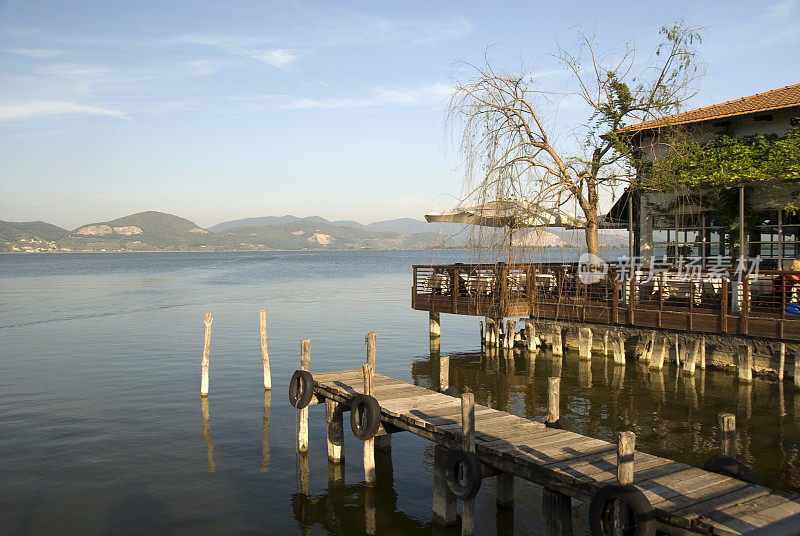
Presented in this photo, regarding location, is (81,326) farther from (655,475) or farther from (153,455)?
(655,475)

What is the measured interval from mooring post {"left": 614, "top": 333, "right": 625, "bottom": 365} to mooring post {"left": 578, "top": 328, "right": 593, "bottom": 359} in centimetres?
87

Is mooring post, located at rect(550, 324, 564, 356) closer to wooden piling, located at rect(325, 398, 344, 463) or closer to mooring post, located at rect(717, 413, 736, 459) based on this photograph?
wooden piling, located at rect(325, 398, 344, 463)

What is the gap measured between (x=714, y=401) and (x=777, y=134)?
8550mm

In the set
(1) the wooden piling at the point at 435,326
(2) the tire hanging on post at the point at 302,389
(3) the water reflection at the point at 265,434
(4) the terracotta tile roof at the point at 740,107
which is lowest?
(3) the water reflection at the point at 265,434

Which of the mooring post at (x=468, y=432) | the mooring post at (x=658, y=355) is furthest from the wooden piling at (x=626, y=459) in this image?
the mooring post at (x=658, y=355)

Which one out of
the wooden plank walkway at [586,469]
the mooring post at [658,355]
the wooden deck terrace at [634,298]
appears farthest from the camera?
the mooring post at [658,355]

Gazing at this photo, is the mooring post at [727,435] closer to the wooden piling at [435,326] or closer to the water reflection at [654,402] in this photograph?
the water reflection at [654,402]

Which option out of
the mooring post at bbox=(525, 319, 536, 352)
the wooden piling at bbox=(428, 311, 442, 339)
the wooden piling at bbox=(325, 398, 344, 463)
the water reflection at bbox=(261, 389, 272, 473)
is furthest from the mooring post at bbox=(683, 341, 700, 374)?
the water reflection at bbox=(261, 389, 272, 473)

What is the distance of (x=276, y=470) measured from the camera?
1170 cm

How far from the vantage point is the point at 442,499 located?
9117 millimetres

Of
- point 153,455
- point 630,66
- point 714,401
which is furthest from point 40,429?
point 630,66

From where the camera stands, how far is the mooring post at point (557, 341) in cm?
2028

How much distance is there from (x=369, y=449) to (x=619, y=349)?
34.6 ft

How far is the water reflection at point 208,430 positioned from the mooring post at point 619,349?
38.9ft
